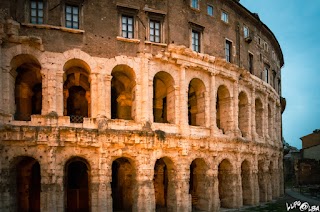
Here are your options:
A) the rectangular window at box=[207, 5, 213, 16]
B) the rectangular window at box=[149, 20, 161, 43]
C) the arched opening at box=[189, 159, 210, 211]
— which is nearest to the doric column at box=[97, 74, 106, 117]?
the rectangular window at box=[149, 20, 161, 43]

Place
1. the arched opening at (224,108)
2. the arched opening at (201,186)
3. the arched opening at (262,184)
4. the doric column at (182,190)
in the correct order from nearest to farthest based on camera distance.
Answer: the doric column at (182,190) < the arched opening at (201,186) < the arched opening at (224,108) < the arched opening at (262,184)

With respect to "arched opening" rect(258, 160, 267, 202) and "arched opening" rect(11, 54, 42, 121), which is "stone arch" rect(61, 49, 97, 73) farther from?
"arched opening" rect(258, 160, 267, 202)

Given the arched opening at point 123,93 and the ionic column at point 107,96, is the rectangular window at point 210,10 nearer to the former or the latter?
the arched opening at point 123,93

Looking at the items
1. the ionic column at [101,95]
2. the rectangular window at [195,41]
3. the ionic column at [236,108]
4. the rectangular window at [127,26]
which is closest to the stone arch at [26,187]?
the ionic column at [101,95]

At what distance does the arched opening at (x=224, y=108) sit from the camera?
2080cm

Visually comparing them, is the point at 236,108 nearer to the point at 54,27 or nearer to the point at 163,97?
the point at 163,97

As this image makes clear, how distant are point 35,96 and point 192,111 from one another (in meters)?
10.3

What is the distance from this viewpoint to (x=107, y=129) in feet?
50.5

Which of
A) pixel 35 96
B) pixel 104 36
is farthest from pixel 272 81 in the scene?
pixel 35 96

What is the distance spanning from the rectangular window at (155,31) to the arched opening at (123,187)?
7.35 meters

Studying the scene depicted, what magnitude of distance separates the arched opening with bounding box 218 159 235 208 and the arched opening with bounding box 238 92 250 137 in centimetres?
313

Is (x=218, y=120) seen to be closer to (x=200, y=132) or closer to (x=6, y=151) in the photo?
(x=200, y=132)

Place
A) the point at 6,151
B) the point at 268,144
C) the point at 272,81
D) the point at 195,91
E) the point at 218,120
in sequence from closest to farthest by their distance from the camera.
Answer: the point at 6,151 → the point at 195,91 → the point at 218,120 → the point at 268,144 → the point at 272,81

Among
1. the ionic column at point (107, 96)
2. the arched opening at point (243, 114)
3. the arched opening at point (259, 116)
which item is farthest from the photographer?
the arched opening at point (259, 116)
